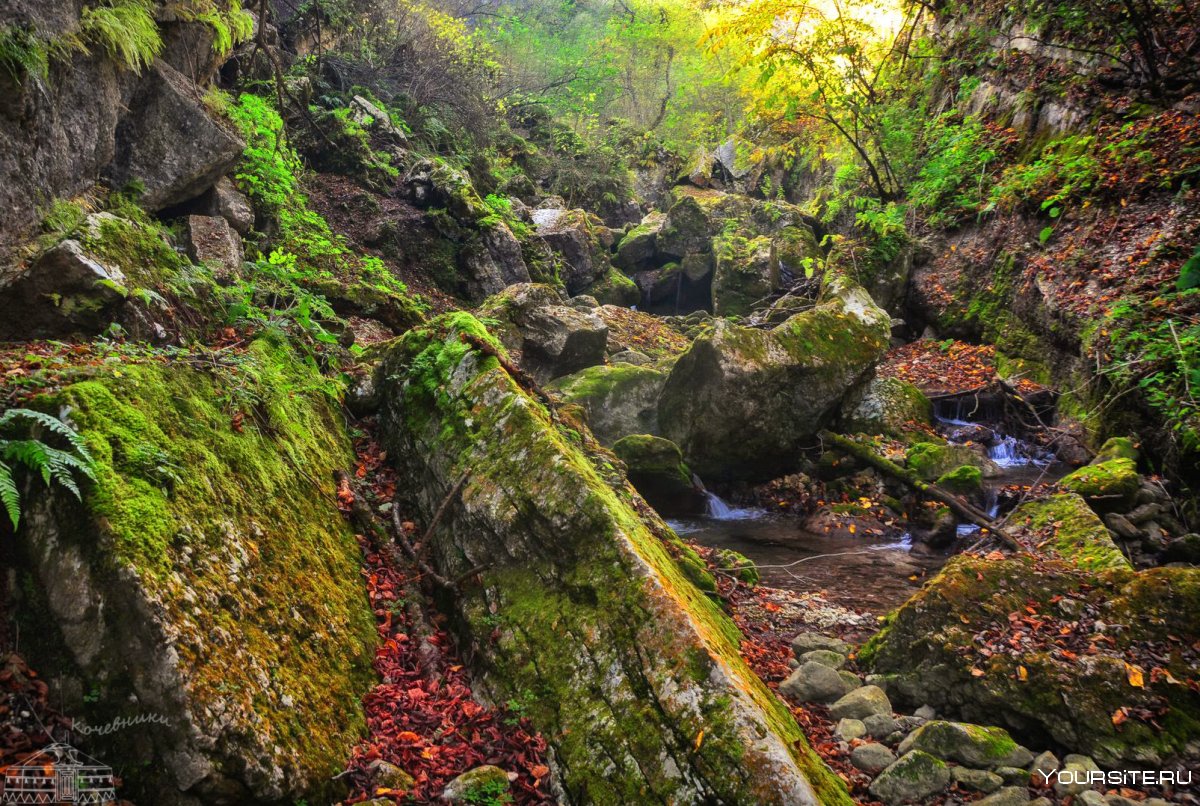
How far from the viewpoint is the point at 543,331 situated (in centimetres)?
1188

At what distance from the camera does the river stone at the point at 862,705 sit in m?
4.72

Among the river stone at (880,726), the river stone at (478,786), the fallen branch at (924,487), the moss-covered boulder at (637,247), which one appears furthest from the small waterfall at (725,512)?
the moss-covered boulder at (637,247)

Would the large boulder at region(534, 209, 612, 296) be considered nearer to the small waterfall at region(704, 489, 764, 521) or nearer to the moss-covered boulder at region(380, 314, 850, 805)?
the small waterfall at region(704, 489, 764, 521)

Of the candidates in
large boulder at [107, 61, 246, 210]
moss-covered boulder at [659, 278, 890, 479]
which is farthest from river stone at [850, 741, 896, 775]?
large boulder at [107, 61, 246, 210]

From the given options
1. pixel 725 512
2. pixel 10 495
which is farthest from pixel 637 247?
pixel 10 495

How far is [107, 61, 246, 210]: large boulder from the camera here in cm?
727

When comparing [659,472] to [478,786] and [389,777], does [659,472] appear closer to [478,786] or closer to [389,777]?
[478,786]

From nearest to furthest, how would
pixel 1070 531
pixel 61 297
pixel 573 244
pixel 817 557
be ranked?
pixel 61 297
pixel 1070 531
pixel 817 557
pixel 573 244

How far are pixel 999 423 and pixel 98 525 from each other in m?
14.0

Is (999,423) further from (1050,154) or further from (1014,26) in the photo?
(1014,26)

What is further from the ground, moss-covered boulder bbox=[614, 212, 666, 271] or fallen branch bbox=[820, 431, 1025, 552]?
moss-covered boulder bbox=[614, 212, 666, 271]

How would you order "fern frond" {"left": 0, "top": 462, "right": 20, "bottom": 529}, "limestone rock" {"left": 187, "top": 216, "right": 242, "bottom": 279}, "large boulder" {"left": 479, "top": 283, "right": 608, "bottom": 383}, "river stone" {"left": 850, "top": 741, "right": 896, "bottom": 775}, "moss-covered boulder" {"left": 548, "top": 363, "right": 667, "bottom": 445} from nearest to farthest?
"fern frond" {"left": 0, "top": 462, "right": 20, "bottom": 529}
"river stone" {"left": 850, "top": 741, "right": 896, "bottom": 775}
"limestone rock" {"left": 187, "top": 216, "right": 242, "bottom": 279}
"moss-covered boulder" {"left": 548, "top": 363, "right": 667, "bottom": 445}
"large boulder" {"left": 479, "top": 283, "right": 608, "bottom": 383}

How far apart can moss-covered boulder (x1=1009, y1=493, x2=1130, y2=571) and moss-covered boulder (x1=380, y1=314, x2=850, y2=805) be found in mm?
3981

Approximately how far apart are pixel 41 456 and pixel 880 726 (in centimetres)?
554
